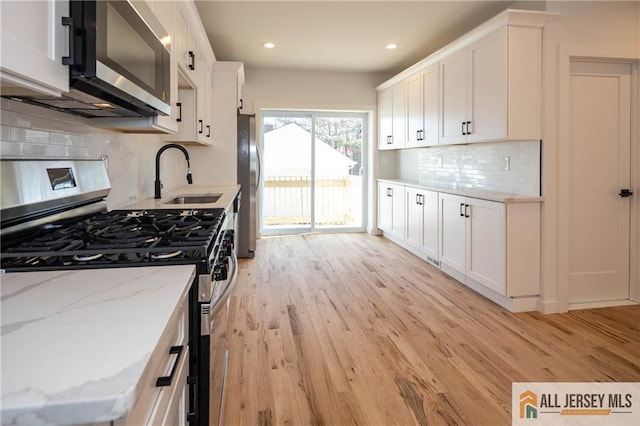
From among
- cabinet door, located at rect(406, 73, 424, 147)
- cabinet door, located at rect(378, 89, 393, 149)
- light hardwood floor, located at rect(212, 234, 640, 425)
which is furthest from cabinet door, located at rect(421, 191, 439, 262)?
cabinet door, located at rect(378, 89, 393, 149)

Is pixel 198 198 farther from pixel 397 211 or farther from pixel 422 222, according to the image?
pixel 397 211

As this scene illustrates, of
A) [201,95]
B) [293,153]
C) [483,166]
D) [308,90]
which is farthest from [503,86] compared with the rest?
[293,153]

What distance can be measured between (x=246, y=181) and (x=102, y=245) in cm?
388

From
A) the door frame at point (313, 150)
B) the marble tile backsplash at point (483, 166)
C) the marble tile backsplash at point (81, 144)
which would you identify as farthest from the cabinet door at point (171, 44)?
the door frame at point (313, 150)

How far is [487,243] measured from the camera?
11.0 ft

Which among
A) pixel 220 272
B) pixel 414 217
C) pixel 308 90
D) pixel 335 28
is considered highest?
pixel 335 28

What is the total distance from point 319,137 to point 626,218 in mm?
4318

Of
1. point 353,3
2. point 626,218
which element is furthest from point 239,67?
point 626,218

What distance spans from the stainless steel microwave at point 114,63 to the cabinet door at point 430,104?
313 centimetres

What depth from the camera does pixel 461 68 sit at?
381 cm

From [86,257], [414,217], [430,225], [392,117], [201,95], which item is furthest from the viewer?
[392,117]

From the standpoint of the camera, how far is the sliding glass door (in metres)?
6.53

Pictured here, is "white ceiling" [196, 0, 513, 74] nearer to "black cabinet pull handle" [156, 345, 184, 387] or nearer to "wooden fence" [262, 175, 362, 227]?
"wooden fence" [262, 175, 362, 227]

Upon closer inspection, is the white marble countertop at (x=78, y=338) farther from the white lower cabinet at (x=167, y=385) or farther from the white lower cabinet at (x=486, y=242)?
the white lower cabinet at (x=486, y=242)
